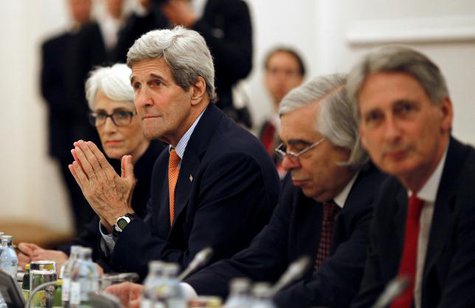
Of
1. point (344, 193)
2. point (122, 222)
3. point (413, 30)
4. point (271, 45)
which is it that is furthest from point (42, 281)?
point (271, 45)

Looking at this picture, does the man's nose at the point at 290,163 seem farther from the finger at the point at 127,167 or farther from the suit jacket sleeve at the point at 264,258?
the finger at the point at 127,167

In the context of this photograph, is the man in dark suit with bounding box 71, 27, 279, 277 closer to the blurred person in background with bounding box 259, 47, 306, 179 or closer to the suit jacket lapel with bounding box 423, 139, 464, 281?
the suit jacket lapel with bounding box 423, 139, 464, 281

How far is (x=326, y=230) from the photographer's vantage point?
3.57 metres

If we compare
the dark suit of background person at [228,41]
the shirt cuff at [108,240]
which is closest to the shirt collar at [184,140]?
the shirt cuff at [108,240]

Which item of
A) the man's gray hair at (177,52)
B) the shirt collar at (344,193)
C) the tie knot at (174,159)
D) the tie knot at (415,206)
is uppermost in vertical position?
the man's gray hair at (177,52)

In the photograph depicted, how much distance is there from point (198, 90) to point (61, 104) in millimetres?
4763

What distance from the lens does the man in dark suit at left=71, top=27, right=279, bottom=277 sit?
12.7 ft

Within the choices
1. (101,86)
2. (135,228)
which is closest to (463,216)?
(135,228)

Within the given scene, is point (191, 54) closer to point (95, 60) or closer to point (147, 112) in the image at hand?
point (147, 112)

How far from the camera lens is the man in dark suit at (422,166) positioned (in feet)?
9.30

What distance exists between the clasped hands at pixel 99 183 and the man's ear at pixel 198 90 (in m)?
0.38

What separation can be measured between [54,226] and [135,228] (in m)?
6.04

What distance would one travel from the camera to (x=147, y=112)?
4.06 metres

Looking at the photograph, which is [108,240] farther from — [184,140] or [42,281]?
[42,281]
